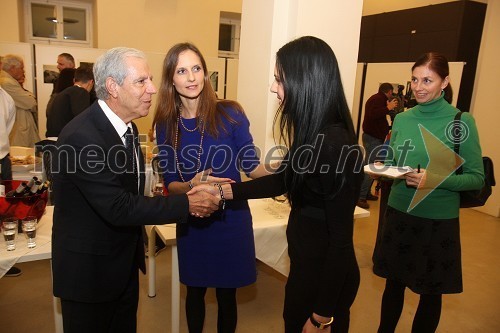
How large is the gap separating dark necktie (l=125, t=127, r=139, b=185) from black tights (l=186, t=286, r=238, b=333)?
0.72 metres

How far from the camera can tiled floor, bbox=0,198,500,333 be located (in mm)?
2578

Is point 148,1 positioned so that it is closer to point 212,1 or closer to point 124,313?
point 212,1

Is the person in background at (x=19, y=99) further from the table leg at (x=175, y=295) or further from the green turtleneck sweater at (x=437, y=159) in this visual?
the green turtleneck sweater at (x=437, y=159)

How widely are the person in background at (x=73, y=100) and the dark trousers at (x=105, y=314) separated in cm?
261

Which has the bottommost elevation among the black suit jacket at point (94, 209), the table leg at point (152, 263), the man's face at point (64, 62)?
the table leg at point (152, 263)

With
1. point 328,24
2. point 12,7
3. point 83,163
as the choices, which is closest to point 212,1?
point 12,7

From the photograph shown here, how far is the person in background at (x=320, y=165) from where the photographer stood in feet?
3.94

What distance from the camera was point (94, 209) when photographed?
1393mm

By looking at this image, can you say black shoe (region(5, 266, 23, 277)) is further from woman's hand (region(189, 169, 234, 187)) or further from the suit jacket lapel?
the suit jacket lapel

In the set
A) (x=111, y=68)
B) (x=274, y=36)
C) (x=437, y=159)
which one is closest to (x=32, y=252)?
(x=111, y=68)

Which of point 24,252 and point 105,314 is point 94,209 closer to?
point 105,314

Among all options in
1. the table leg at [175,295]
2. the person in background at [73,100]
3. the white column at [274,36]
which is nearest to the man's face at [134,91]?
the table leg at [175,295]

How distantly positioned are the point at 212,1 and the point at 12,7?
3.20m

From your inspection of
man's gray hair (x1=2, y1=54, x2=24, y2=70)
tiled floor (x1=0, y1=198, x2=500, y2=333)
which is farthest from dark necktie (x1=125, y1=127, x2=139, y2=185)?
man's gray hair (x1=2, y1=54, x2=24, y2=70)
